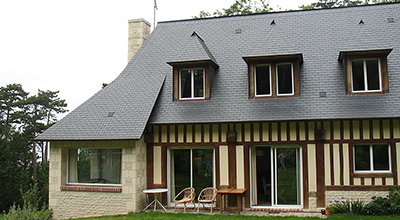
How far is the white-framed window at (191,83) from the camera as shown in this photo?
12.7 m

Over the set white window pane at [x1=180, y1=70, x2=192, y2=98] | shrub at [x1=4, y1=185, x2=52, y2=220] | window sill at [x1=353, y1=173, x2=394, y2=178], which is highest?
white window pane at [x1=180, y1=70, x2=192, y2=98]

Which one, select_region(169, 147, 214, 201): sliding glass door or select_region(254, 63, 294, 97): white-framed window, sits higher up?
select_region(254, 63, 294, 97): white-framed window

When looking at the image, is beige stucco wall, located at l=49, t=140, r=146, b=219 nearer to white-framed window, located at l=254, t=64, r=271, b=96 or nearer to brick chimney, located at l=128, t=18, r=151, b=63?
white-framed window, located at l=254, t=64, r=271, b=96

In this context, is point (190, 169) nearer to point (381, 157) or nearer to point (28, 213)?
point (28, 213)

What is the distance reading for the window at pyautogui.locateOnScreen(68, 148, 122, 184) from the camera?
39.7 ft

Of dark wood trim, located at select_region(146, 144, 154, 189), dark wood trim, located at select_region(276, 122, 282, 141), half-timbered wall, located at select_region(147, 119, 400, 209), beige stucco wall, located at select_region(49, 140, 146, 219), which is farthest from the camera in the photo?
dark wood trim, located at select_region(146, 144, 154, 189)

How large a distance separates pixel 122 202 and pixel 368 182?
7355mm

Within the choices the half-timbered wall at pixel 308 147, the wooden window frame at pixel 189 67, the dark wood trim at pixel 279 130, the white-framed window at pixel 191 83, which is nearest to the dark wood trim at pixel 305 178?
the half-timbered wall at pixel 308 147

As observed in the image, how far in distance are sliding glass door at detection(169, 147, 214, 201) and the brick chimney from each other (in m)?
6.39

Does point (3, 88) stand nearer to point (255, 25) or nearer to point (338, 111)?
point (255, 25)

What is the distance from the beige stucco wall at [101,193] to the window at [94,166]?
0.85ft

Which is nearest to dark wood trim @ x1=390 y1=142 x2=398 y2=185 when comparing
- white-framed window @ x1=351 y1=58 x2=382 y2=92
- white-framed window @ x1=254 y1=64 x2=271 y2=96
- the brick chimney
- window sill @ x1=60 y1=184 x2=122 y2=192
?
white-framed window @ x1=351 y1=58 x2=382 y2=92

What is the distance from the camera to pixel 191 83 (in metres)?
12.7

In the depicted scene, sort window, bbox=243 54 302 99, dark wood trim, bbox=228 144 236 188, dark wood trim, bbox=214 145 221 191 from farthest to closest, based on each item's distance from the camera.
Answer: window, bbox=243 54 302 99 < dark wood trim, bbox=214 145 221 191 < dark wood trim, bbox=228 144 236 188
